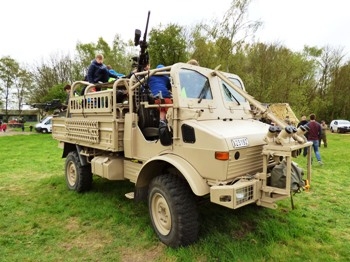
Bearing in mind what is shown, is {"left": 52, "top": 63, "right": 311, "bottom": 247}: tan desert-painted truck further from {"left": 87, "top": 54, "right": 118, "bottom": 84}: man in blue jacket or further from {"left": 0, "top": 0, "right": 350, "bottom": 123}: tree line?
{"left": 0, "top": 0, "right": 350, "bottom": 123}: tree line

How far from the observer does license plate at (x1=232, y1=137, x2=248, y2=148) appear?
338cm

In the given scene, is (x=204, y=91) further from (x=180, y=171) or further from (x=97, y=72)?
(x=97, y=72)

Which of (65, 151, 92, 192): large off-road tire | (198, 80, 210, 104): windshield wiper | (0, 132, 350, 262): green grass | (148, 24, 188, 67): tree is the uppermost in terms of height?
(148, 24, 188, 67): tree

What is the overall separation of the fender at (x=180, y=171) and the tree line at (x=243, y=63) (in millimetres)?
11958

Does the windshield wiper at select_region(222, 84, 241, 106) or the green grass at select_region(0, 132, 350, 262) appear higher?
the windshield wiper at select_region(222, 84, 241, 106)

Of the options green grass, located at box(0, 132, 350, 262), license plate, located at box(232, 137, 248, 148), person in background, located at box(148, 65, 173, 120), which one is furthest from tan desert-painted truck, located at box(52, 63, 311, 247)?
green grass, located at box(0, 132, 350, 262)

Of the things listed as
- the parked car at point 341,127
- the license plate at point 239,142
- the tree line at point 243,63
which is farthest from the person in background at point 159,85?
the parked car at point 341,127

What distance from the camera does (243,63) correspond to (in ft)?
60.3

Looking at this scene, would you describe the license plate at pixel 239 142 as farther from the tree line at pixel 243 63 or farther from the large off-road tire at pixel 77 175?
the tree line at pixel 243 63

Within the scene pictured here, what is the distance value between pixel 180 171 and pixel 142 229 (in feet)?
4.48

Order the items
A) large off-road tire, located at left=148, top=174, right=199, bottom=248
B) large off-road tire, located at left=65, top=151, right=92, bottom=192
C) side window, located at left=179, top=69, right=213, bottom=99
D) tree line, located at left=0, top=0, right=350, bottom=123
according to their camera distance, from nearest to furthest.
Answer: large off-road tire, located at left=148, top=174, right=199, bottom=248 → side window, located at left=179, top=69, right=213, bottom=99 → large off-road tire, located at left=65, top=151, right=92, bottom=192 → tree line, located at left=0, top=0, right=350, bottom=123

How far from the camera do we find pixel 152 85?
4449 millimetres

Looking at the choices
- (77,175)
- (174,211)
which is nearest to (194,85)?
(174,211)

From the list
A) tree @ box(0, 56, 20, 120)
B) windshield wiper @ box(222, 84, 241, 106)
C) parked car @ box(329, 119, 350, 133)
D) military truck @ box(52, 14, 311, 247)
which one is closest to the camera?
military truck @ box(52, 14, 311, 247)
